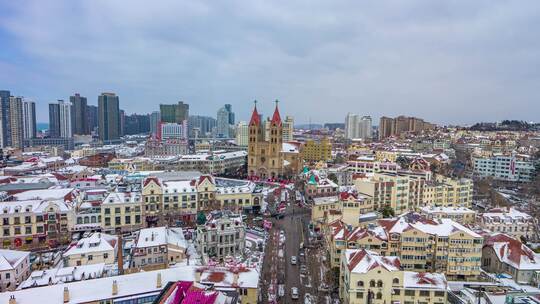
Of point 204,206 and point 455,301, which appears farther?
point 204,206

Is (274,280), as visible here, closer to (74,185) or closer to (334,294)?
(334,294)

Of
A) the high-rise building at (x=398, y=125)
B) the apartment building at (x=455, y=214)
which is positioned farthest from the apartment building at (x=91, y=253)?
the high-rise building at (x=398, y=125)

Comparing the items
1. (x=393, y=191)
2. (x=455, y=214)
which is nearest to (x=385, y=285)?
(x=455, y=214)

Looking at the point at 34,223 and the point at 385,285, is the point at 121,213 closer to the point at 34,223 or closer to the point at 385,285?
the point at 34,223

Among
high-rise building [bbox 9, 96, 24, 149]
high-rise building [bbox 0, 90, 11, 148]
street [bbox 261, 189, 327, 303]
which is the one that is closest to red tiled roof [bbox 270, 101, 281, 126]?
street [bbox 261, 189, 327, 303]

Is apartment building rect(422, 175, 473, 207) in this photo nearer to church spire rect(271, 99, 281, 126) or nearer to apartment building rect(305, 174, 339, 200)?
apartment building rect(305, 174, 339, 200)

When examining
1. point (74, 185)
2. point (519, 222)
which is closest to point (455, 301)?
point (519, 222)
